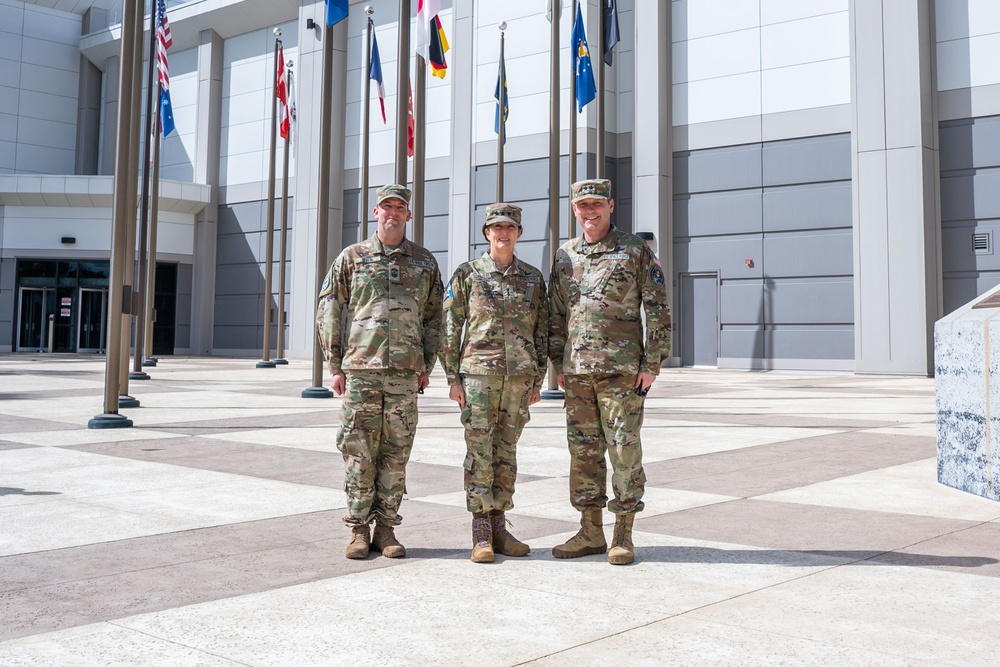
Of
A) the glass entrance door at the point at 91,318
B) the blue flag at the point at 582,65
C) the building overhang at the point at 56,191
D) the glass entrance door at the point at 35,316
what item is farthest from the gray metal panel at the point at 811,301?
the glass entrance door at the point at 35,316

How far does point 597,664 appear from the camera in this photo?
11.5ft

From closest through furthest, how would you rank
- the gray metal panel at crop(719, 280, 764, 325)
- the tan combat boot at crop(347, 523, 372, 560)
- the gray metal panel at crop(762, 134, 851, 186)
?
the tan combat boot at crop(347, 523, 372, 560)
the gray metal panel at crop(762, 134, 851, 186)
the gray metal panel at crop(719, 280, 764, 325)

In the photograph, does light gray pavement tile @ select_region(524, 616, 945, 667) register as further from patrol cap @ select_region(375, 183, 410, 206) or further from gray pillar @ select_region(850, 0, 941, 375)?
gray pillar @ select_region(850, 0, 941, 375)

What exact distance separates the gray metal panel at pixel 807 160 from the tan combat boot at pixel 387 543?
23729mm

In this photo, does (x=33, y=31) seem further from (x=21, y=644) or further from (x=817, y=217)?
(x=21, y=644)

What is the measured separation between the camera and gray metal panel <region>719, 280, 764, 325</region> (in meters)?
28.0

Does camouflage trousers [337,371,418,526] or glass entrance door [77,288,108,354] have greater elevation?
glass entrance door [77,288,108,354]

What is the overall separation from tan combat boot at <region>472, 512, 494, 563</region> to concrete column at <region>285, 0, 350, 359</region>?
3246 centimetres

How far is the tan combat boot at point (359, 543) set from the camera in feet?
17.4

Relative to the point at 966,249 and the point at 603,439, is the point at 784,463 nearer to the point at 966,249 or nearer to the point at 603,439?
the point at 603,439

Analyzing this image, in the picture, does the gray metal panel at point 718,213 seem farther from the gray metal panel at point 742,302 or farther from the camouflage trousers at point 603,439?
the camouflage trousers at point 603,439

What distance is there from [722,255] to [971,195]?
6845 mm

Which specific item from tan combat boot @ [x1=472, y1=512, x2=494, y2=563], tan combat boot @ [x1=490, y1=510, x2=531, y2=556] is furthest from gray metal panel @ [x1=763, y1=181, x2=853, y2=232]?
tan combat boot @ [x1=472, y1=512, x2=494, y2=563]

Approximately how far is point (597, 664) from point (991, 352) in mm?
4748
